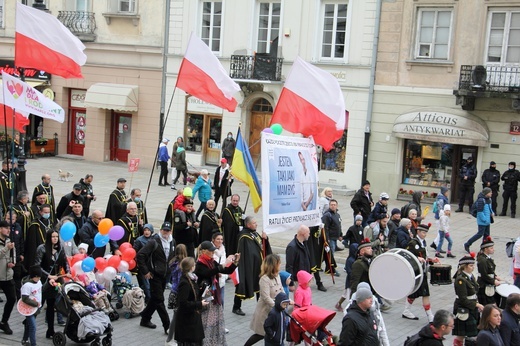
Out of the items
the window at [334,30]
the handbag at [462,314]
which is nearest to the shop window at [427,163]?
the window at [334,30]

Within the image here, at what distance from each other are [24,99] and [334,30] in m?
16.6

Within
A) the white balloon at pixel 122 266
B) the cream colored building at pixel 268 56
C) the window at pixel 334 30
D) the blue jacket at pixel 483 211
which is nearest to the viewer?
the white balloon at pixel 122 266

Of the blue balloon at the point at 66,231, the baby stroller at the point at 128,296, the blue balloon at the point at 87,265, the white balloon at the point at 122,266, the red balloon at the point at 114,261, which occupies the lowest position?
the baby stroller at the point at 128,296

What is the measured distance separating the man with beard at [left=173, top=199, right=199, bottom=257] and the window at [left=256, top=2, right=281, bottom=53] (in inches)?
586

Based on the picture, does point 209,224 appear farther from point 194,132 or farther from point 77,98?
point 77,98

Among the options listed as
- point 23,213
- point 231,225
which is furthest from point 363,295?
point 23,213

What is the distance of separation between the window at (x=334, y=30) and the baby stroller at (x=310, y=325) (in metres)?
18.8

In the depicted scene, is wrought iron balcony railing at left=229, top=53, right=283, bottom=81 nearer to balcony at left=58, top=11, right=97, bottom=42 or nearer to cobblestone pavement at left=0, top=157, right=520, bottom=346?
cobblestone pavement at left=0, top=157, right=520, bottom=346

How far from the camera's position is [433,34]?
82.6ft

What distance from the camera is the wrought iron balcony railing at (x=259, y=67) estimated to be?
91.5ft

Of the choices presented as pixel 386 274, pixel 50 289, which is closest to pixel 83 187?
pixel 50 289

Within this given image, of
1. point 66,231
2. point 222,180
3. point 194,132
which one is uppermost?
point 194,132

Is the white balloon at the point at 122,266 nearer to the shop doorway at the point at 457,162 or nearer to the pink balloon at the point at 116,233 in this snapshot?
the pink balloon at the point at 116,233

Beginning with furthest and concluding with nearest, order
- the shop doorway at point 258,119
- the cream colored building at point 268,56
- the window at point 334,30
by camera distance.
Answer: the shop doorway at point 258,119, the window at point 334,30, the cream colored building at point 268,56
